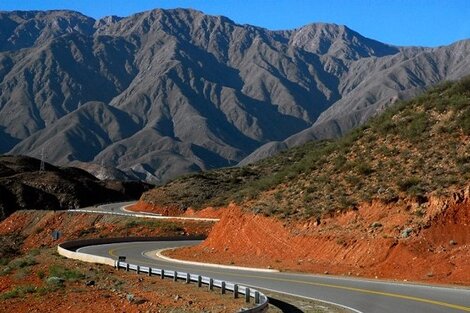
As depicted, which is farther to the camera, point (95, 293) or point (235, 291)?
point (95, 293)

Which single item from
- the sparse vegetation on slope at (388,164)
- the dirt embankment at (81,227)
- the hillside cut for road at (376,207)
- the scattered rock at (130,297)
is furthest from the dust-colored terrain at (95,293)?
the dirt embankment at (81,227)

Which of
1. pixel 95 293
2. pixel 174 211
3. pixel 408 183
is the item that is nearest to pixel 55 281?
pixel 95 293

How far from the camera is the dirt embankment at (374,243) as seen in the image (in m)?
25.8

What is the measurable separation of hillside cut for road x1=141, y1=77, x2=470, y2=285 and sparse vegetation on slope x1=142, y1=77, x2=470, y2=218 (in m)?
0.07

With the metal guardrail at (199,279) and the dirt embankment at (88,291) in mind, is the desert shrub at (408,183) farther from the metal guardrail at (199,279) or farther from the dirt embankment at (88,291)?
the dirt embankment at (88,291)

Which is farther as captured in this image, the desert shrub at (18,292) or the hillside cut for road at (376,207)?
the hillside cut for road at (376,207)

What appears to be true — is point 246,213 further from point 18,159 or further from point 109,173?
point 109,173

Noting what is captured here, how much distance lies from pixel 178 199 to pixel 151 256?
127 feet

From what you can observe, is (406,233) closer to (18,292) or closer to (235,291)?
(235,291)

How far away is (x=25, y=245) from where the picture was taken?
212ft

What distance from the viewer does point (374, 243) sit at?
1109 inches

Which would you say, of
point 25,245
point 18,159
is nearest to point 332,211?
point 25,245

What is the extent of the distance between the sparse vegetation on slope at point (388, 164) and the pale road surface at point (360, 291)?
581 cm

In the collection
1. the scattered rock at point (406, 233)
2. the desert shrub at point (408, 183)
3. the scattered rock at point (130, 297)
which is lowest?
the scattered rock at point (130, 297)
